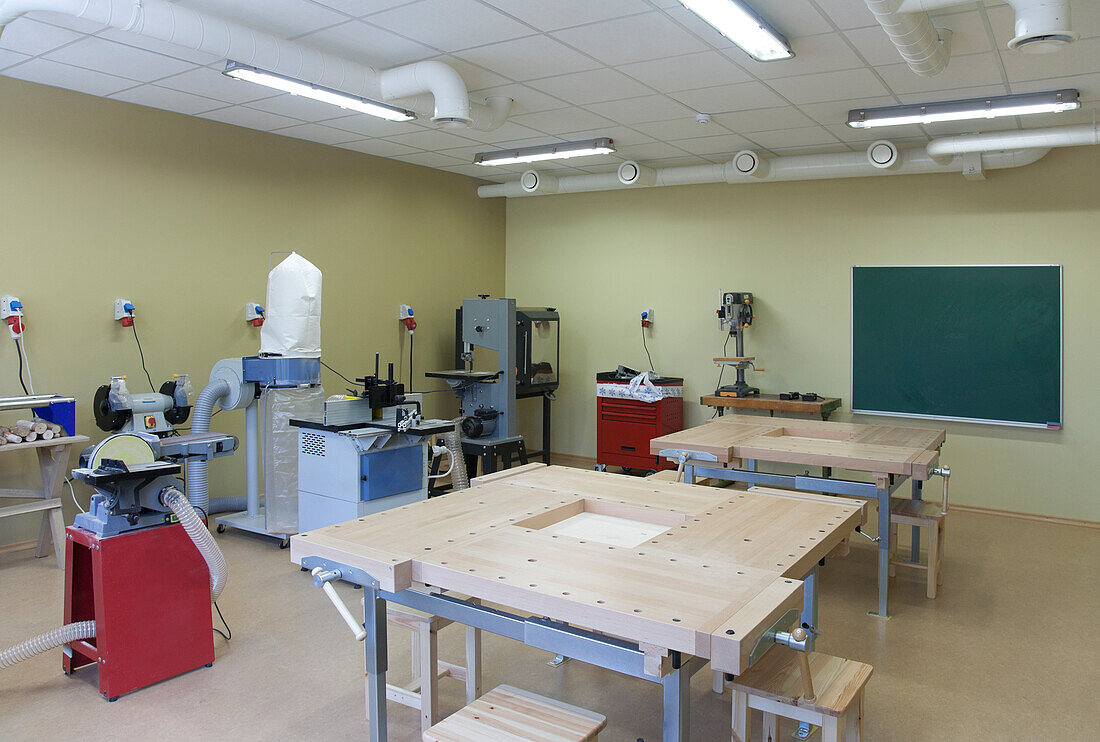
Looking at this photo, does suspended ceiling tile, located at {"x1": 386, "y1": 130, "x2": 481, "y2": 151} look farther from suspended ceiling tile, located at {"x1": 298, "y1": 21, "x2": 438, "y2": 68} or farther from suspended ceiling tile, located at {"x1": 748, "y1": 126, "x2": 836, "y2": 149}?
suspended ceiling tile, located at {"x1": 748, "y1": 126, "x2": 836, "y2": 149}

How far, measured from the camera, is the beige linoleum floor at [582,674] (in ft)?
9.16

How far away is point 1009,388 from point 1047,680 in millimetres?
3102

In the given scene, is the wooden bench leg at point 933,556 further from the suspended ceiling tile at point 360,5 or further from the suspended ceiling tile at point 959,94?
the suspended ceiling tile at point 360,5

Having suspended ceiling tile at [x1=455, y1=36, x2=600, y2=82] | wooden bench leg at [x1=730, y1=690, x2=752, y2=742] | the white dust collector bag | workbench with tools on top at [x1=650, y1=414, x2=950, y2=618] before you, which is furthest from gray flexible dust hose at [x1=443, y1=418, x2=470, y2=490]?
wooden bench leg at [x1=730, y1=690, x2=752, y2=742]

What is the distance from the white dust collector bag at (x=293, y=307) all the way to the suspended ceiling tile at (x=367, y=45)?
1.29 metres

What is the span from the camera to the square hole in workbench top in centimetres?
255

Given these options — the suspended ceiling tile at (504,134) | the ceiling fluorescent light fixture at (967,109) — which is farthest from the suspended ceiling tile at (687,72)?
the suspended ceiling tile at (504,134)

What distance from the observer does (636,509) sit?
2738 millimetres

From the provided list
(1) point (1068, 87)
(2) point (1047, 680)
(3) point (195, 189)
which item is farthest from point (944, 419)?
(3) point (195, 189)

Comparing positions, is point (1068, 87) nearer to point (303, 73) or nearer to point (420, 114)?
point (420, 114)

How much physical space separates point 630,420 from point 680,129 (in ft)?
8.17

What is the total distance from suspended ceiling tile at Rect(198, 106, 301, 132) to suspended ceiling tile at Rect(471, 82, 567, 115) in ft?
4.97

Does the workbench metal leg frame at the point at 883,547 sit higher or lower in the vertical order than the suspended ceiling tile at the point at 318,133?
lower

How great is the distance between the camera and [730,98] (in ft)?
15.4
